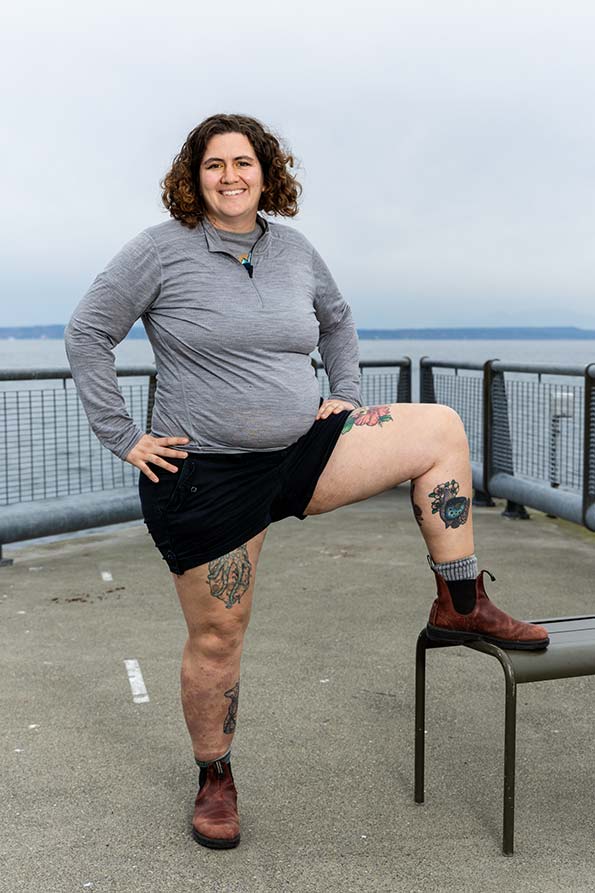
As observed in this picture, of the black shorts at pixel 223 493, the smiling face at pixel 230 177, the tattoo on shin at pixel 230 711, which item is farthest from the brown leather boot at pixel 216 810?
the smiling face at pixel 230 177

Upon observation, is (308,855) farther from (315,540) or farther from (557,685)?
(315,540)

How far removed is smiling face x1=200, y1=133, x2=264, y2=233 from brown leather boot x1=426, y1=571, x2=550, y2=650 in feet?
3.85

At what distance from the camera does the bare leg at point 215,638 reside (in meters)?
2.96

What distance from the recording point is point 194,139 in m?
2.96

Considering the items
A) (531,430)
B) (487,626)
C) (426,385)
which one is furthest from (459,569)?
(426,385)

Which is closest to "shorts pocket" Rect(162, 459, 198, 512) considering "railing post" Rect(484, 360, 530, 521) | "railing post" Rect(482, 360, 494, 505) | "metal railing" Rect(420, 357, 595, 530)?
"metal railing" Rect(420, 357, 595, 530)

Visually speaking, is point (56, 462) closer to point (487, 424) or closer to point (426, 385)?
point (487, 424)

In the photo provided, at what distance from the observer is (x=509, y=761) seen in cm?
288

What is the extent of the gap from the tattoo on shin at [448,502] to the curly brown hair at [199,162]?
1018 millimetres

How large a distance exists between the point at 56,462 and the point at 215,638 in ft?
16.2

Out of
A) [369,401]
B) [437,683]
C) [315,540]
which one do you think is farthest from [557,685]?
[369,401]

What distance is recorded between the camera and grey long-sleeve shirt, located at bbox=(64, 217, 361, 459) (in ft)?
9.29

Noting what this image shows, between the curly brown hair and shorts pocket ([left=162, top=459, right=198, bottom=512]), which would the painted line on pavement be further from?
the curly brown hair

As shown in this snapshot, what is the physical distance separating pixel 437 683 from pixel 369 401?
5.92 metres
